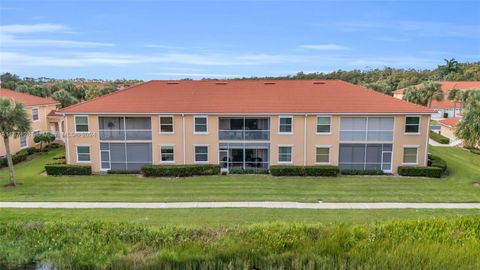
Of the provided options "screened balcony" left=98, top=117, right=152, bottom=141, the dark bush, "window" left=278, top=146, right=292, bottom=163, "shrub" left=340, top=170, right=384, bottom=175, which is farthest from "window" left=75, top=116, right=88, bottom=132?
"shrub" left=340, top=170, right=384, bottom=175

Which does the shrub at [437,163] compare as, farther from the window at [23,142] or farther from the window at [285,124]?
the window at [23,142]

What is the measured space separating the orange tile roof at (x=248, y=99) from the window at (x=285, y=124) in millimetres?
592

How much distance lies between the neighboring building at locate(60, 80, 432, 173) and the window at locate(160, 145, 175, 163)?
0.25ft

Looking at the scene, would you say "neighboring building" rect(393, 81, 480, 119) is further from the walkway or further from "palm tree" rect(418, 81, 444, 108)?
the walkway

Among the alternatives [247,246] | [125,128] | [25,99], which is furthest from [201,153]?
[25,99]

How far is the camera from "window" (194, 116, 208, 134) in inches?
1098

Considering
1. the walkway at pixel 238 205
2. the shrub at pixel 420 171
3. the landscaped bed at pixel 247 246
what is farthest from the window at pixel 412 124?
the landscaped bed at pixel 247 246

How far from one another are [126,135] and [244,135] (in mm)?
8803

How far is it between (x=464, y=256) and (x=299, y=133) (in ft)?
65.5

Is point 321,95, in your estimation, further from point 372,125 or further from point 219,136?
point 219,136

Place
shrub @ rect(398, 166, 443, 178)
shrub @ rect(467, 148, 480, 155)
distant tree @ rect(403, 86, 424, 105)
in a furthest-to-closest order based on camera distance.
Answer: distant tree @ rect(403, 86, 424, 105) → shrub @ rect(467, 148, 480, 155) → shrub @ rect(398, 166, 443, 178)

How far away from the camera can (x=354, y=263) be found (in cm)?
769

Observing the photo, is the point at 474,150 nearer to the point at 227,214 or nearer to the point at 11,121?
the point at 227,214

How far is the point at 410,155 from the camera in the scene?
27.6m
